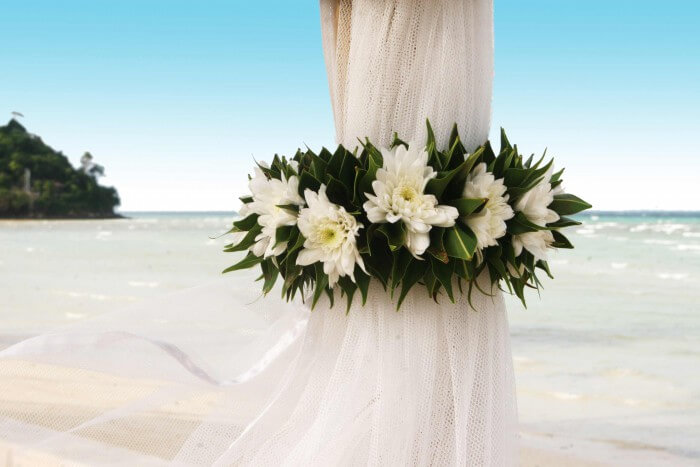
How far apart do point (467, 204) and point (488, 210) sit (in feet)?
0.15

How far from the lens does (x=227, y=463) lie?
1668mm

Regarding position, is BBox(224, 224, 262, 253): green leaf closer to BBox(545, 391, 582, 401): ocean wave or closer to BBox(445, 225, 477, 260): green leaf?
BBox(445, 225, 477, 260): green leaf

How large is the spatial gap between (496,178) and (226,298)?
0.99 m

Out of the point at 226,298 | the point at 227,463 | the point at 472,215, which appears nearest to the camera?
the point at 472,215

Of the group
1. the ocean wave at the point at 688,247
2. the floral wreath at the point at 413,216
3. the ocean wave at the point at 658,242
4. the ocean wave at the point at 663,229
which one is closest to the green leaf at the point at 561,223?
the floral wreath at the point at 413,216

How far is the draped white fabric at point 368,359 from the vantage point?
58.0 inches

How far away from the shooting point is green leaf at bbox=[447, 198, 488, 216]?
1340 millimetres

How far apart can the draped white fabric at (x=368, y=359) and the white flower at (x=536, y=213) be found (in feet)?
0.45

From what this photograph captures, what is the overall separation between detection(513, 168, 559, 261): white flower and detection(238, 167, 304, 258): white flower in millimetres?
440

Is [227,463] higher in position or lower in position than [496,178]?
lower

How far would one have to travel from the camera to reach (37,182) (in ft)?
110

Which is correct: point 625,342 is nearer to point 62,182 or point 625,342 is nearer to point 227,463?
point 227,463

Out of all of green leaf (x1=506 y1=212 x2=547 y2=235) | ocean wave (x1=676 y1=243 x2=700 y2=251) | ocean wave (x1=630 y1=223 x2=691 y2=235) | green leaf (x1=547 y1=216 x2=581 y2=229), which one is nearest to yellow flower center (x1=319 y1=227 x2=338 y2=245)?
green leaf (x1=506 y1=212 x2=547 y2=235)

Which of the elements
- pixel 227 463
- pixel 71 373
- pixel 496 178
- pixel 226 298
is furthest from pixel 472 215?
pixel 71 373
